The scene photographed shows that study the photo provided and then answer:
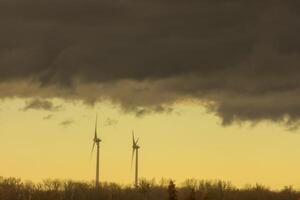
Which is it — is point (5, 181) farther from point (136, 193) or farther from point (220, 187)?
point (220, 187)

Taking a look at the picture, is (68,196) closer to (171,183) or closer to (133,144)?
(133,144)

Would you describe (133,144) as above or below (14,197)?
above

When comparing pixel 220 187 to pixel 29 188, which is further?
pixel 220 187

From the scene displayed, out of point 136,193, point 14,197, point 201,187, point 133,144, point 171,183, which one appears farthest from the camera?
point 201,187

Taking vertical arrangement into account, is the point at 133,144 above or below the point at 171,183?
above

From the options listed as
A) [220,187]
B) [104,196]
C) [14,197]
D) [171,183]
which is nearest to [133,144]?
[104,196]

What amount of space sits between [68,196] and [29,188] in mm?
7383

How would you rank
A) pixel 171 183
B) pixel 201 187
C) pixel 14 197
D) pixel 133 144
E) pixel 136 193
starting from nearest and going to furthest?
pixel 171 183, pixel 14 197, pixel 133 144, pixel 136 193, pixel 201 187

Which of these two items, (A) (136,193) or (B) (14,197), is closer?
(B) (14,197)

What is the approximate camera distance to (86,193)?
152 metres

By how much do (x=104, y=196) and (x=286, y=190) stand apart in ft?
153

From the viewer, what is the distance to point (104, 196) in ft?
504

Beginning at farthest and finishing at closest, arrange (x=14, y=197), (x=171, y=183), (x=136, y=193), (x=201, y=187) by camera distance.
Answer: (x=201, y=187), (x=136, y=193), (x=14, y=197), (x=171, y=183)

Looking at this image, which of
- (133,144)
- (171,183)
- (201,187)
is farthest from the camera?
(201,187)
